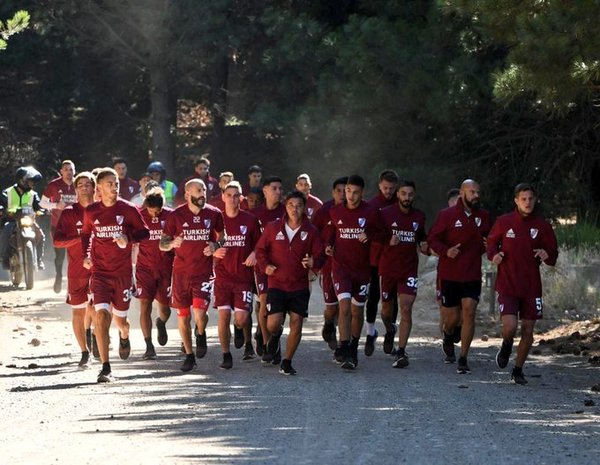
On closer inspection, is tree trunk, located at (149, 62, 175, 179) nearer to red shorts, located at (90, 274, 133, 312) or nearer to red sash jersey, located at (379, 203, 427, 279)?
red sash jersey, located at (379, 203, 427, 279)

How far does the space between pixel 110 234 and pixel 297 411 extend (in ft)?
10.4

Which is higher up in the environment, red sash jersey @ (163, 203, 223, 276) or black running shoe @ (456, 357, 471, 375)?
red sash jersey @ (163, 203, 223, 276)

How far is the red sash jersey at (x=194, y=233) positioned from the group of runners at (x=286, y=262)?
1 centimetres

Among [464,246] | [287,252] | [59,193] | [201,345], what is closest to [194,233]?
[287,252]

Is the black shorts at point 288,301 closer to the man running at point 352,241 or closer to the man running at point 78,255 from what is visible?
the man running at point 352,241

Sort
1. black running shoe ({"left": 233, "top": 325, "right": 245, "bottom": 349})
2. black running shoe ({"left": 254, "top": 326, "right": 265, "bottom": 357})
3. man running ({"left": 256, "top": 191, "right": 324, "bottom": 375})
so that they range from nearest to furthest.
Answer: man running ({"left": 256, "top": 191, "right": 324, "bottom": 375}) → black running shoe ({"left": 233, "top": 325, "right": 245, "bottom": 349}) → black running shoe ({"left": 254, "top": 326, "right": 265, "bottom": 357})

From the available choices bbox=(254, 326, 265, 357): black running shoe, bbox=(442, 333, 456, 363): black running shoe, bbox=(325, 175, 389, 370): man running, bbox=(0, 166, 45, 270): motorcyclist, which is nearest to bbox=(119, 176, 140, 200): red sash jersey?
bbox=(0, 166, 45, 270): motorcyclist

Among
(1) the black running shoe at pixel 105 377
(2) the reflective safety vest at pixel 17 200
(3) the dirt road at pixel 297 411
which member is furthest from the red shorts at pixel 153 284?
(2) the reflective safety vest at pixel 17 200

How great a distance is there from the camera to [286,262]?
14422mm

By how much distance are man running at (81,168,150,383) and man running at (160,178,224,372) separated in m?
0.61

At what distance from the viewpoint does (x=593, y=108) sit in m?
25.0

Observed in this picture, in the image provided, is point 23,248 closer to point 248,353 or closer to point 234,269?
point 248,353

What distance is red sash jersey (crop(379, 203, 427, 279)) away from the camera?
1546 centimetres

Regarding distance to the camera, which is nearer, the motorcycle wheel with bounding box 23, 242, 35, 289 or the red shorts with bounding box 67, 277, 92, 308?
the red shorts with bounding box 67, 277, 92, 308
